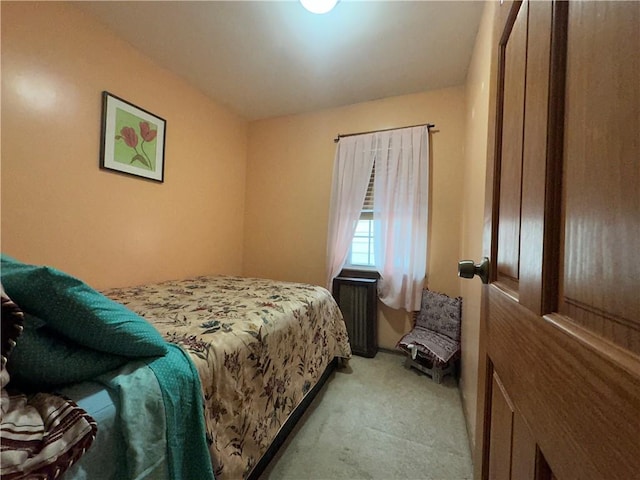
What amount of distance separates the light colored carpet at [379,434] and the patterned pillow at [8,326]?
1.20 metres

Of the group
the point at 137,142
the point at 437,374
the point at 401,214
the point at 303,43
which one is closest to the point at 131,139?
the point at 137,142

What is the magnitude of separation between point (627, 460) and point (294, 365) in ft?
4.83

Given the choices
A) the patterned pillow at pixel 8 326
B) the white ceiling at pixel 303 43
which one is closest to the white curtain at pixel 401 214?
the white ceiling at pixel 303 43

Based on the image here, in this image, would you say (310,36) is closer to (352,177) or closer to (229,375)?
(352,177)

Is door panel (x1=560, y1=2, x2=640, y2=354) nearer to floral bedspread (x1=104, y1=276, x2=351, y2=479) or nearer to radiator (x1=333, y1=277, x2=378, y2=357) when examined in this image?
floral bedspread (x1=104, y1=276, x2=351, y2=479)

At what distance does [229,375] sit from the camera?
3.42 ft

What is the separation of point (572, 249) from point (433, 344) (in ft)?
6.75

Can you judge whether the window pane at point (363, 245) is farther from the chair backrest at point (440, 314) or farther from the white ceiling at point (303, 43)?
the white ceiling at point (303, 43)

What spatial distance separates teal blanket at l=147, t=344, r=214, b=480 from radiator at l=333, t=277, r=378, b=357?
1927 mm

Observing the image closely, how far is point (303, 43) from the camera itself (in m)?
1.96

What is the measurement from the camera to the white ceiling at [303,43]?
169 centimetres

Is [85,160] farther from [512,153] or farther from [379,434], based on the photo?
[379,434]

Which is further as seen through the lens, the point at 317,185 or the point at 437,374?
the point at 317,185

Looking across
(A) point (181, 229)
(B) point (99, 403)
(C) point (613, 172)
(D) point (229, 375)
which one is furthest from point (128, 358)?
(A) point (181, 229)
